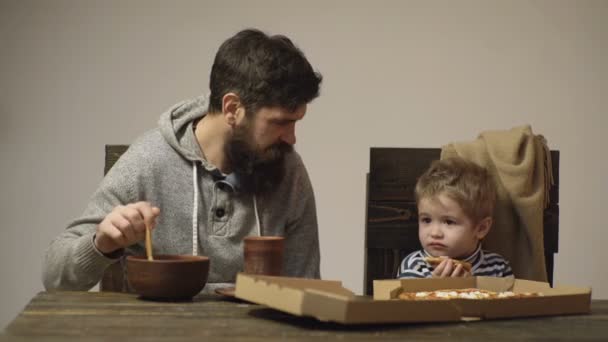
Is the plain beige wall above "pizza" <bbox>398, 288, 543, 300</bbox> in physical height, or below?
above

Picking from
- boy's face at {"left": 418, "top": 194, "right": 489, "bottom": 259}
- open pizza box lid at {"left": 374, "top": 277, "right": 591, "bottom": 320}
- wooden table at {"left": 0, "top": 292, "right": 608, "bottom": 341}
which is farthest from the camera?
boy's face at {"left": 418, "top": 194, "right": 489, "bottom": 259}

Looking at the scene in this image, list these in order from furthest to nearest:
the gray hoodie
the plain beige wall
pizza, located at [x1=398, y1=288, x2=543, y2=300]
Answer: the plain beige wall, the gray hoodie, pizza, located at [x1=398, y1=288, x2=543, y2=300]

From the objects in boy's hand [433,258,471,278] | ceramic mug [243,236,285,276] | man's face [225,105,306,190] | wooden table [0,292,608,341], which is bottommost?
wooden table [0,292,608,341]

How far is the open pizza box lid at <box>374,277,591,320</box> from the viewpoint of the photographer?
55.8 inches

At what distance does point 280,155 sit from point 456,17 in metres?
1.84

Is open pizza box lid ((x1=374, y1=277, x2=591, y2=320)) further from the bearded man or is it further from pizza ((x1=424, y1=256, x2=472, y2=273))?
the bearded man

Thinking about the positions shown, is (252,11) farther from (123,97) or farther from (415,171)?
(415,171)

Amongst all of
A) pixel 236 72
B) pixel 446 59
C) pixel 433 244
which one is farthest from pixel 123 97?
pixel 433 244

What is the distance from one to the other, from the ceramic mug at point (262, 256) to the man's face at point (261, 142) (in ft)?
1.80

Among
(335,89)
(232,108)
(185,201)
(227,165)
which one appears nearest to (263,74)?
(232,108)

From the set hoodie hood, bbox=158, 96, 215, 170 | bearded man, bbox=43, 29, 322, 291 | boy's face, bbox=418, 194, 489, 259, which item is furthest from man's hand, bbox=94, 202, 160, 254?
boy's face, bbox=418, 194, 489, 259

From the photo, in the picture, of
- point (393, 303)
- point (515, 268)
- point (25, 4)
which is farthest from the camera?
point (25, 4)

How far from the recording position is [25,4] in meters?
3.78

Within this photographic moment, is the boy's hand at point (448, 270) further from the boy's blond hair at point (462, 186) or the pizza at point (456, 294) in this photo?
the pizza at point (456, 294)
